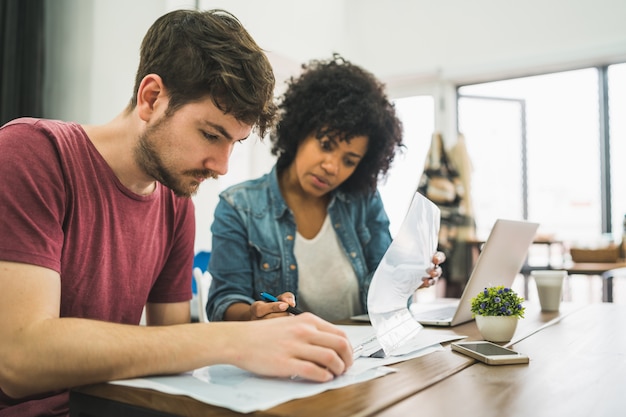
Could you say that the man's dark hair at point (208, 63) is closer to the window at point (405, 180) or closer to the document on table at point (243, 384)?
the document on table at point (243, 384)

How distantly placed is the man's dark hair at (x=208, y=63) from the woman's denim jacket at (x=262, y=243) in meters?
0.45

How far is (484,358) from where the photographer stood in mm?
950

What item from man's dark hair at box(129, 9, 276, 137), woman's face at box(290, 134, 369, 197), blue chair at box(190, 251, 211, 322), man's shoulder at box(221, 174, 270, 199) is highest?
man's dark hair at box(129, 9, 276, 137)

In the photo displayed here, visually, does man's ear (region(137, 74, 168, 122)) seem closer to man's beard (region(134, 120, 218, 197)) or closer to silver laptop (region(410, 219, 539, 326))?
man's beard (region(134, 120, 218, 197))

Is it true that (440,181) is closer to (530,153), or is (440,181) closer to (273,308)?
(530,153)

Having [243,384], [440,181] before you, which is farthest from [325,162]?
[440,181]

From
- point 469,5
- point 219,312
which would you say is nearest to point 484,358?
point 219,312

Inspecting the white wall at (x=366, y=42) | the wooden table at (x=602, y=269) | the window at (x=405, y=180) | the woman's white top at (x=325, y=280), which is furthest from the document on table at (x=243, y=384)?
the window at (x=405, y=180)

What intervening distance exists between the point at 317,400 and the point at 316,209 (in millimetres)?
1020

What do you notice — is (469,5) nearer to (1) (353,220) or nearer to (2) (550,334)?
(1) (353,220)

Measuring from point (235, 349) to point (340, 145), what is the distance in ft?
3.10

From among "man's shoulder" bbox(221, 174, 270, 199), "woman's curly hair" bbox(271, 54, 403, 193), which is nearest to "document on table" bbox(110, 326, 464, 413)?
"man's shoulder" bbox(221, 174, 270, 199)

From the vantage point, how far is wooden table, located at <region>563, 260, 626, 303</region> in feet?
11.4

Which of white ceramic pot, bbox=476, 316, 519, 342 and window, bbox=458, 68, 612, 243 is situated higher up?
window, bbox=458, 68, 612, 243
